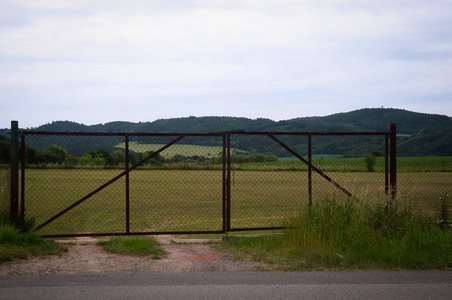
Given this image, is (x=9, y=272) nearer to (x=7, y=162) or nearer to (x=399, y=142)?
(x=7, y=162)

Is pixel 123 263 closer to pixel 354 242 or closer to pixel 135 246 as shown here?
pixel 135 246

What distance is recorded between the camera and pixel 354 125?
89000mm

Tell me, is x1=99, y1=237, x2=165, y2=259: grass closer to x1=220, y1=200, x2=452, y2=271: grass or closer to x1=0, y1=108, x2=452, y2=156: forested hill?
x1=220, y1=200, x2=452, y2=271: grass

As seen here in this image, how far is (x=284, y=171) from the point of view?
42156 mm

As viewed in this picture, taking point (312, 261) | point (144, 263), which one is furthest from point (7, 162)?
point (312, 261)

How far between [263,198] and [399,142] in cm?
6978

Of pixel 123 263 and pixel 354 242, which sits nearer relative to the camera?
pixel 123 263

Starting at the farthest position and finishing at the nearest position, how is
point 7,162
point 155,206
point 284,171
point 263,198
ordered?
point 284,171 < point 263,198 < point 155,206 < point 7,162

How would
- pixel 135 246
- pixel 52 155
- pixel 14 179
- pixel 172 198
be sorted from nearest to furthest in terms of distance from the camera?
pixel 135 246, pixel 14 179, pixel 52 155, pixel 172 198

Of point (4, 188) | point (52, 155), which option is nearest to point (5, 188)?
point (4, 188)

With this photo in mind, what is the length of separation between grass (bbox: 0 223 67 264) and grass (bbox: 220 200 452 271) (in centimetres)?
327

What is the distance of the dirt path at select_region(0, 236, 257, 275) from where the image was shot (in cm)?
631

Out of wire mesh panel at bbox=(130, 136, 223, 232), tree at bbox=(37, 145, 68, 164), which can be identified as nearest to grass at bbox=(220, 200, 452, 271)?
wire mesh panel at bbox=(130, 136, 223, 232)

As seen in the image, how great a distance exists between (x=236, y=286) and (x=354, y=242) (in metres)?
2.80
